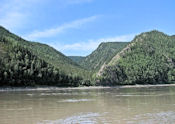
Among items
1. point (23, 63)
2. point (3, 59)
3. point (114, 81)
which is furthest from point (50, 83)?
point (114, 81)

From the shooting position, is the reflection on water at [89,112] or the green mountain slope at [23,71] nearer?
the reflection on water at [89,112]

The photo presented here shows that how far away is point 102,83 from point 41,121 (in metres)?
156

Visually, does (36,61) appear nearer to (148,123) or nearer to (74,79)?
(74,79)

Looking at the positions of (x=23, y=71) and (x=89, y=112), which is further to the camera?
(x=23, y=71)

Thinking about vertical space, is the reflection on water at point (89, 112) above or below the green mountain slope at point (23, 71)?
below

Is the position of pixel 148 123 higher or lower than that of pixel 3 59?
lower

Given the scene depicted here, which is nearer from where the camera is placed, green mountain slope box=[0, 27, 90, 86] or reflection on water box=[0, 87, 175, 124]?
reflection on water box=[0, 87, 175, 124]

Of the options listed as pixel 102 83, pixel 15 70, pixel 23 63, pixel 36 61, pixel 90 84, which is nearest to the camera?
pixel 15 70

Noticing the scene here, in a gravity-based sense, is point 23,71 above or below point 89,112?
above

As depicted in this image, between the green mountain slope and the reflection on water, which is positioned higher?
the green mountain slope

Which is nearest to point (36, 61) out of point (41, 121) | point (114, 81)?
point (114, 81)

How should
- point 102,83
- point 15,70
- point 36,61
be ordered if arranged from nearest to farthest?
point 15,70 → point 36,61 → point 102,83

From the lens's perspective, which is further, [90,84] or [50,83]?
[90,84]

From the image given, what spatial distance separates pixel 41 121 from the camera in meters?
24.4
